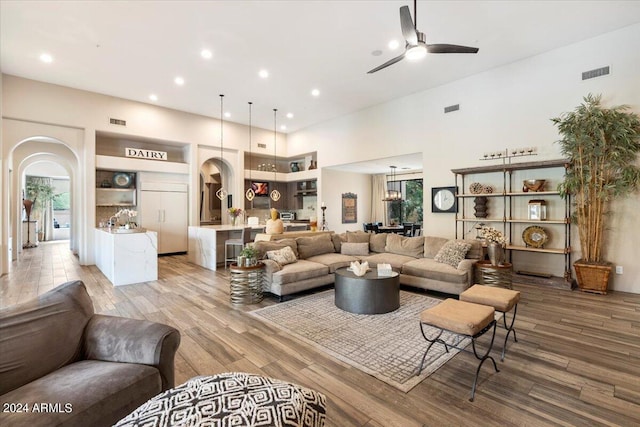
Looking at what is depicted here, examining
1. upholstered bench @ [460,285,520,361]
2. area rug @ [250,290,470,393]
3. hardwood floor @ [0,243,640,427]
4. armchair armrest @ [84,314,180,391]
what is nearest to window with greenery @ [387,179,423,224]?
hardwood floor @ [0,243,640,427]

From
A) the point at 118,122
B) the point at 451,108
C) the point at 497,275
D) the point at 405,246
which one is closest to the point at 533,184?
the point at 497,275

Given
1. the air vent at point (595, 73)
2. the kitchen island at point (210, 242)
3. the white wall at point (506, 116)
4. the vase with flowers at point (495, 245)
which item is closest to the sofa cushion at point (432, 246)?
the vase with flowers at point (495, 245)

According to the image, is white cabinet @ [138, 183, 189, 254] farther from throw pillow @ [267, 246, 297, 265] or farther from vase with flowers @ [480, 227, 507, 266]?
vase with flowers @ [480, 227, 507, 266]

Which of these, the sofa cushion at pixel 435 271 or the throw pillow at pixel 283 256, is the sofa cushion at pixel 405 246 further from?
the throw pillow at pixel 283 256

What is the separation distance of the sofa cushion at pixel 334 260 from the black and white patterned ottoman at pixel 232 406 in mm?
3663

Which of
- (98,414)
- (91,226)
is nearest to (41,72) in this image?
(91,226)

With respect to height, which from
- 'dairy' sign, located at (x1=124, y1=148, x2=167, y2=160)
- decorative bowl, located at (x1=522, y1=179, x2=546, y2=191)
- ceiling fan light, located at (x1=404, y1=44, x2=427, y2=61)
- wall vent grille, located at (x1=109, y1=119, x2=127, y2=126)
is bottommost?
decorative bowl, located at (x1=522, y1=179, x2=546, y2=191)

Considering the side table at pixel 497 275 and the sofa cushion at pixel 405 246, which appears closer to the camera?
the side table at pixel 497 275

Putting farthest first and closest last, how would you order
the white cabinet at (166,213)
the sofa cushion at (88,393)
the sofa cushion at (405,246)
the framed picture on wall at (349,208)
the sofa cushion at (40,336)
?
1. the framed picture on wall at (349,208)
2. the white cabinet at (166,213)
3. the sofa cushion at (405,246)
4. the sofa cushion at (40,336)
5. the sofa cushion at (88,393)

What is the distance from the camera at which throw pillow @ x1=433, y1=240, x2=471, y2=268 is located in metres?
4.68

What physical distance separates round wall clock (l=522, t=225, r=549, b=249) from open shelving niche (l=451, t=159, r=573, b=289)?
0.09 meters

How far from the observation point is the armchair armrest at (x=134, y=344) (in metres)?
1.67

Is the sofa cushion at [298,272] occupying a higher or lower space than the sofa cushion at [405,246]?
lower

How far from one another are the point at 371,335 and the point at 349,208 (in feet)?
24.3
